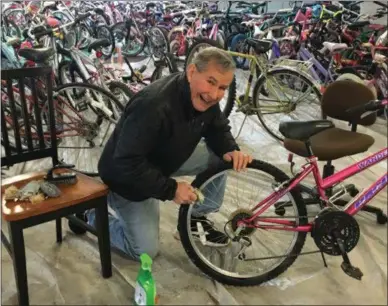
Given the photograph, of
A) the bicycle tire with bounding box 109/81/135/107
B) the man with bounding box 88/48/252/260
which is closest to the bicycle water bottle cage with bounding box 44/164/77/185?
the man with bounding box 88/48/252/260

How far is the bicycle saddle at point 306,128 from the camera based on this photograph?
4.14 ft

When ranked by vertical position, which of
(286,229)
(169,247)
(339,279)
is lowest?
(169,247)

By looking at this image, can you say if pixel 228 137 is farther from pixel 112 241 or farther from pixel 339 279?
pixel 339 279

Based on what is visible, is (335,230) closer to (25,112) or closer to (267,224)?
(267,224)

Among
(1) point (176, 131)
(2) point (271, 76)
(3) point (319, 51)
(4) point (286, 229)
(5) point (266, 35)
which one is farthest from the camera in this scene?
(5) point (266, 35)

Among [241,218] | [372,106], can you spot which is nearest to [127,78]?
[241,218]

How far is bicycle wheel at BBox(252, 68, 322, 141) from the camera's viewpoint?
2.58 meters

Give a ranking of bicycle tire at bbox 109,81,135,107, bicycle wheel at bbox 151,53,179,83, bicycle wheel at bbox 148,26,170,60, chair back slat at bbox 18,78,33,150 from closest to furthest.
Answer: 1. chair back slat at bbox 18,78,33,150
2. bicycle tire at bbox 109,81,135,107
3. bicycle wheel at bbox 151,53,179,83
4. bicycle wheel at bbox 148,26,170,60

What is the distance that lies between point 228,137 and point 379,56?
4.50 ft

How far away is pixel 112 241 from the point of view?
165 cm

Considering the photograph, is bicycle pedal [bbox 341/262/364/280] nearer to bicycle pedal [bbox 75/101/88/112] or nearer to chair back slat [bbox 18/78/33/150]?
chair back slat [bbox 18/78/33/150]

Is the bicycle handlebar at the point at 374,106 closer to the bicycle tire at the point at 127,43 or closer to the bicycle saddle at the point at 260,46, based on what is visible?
the bicycle saddle at the point at 260,46

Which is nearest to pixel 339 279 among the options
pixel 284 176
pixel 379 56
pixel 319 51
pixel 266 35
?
pixel 284 176

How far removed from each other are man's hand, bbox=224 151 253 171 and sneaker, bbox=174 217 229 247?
0.95 ft
